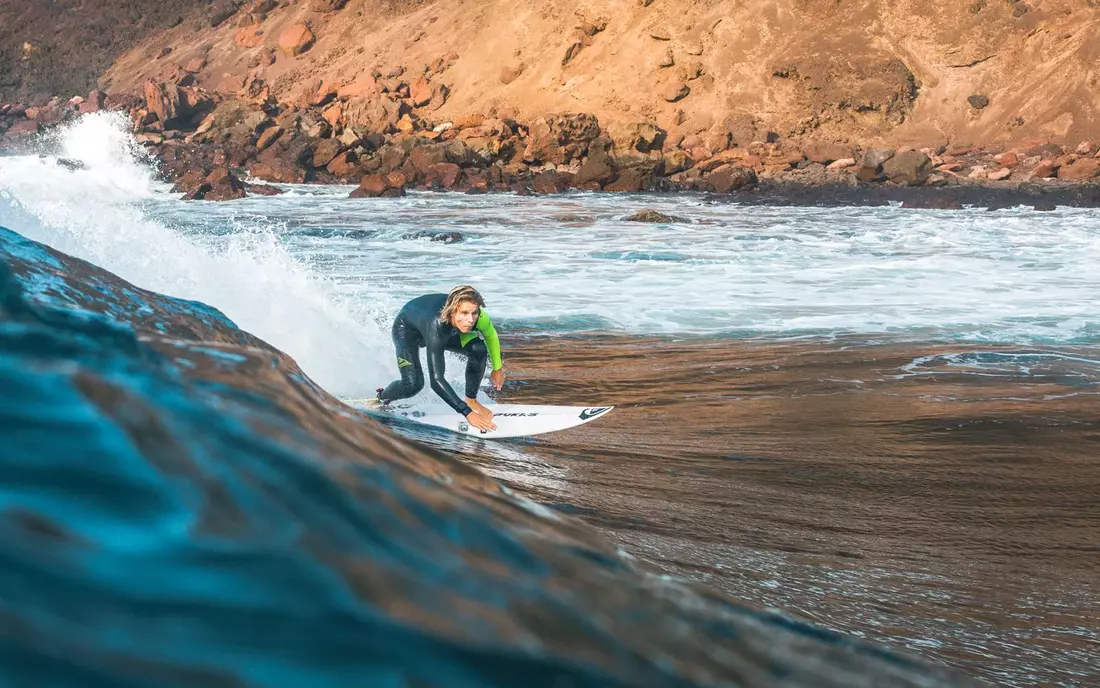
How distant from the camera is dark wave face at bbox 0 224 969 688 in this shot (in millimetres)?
1242

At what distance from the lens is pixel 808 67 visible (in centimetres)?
4009

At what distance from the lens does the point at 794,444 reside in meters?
5.44

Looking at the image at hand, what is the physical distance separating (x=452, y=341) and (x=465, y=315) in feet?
1.92

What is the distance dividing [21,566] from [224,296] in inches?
272

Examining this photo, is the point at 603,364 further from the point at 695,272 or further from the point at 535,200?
the point at 535,200

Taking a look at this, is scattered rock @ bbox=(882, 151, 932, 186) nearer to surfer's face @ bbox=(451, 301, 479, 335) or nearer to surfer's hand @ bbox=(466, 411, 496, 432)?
surfer's hand @ bbox=(466, 411, 496, 432)

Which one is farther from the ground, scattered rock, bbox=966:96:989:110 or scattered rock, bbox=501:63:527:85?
scattered rock, bbox=501:63:527:85

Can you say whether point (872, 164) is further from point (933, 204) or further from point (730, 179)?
→ point (933, 204)

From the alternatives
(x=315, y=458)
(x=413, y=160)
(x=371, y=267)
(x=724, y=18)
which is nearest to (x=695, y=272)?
(x=371, y=267)

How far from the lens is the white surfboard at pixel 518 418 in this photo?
19.4 feet

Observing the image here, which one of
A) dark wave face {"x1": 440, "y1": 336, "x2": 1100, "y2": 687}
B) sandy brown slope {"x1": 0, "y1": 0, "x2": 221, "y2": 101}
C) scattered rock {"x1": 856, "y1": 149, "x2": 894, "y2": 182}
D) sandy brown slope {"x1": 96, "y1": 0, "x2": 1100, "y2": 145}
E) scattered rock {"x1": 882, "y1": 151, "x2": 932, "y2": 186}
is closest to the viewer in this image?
dark wave face {"x1": 440, "y1": 336, "x2": 1100, "y2": 687}

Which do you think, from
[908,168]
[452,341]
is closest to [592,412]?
[452,341]

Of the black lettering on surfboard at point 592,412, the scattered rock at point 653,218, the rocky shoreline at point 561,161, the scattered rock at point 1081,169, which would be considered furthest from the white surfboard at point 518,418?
the scattered rock at point 1081,169

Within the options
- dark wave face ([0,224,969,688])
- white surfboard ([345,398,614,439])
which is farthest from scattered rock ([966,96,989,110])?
dark wave face ([0,224,969,688])
